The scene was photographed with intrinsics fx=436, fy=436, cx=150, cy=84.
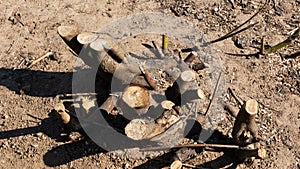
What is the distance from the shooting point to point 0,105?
10.8 ft

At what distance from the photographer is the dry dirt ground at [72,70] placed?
302 centimetres

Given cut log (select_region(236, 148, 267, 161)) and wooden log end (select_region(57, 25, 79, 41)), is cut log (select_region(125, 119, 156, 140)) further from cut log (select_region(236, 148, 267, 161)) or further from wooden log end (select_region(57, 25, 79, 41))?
wooden log end (select_region(57, 25, 79, 41))

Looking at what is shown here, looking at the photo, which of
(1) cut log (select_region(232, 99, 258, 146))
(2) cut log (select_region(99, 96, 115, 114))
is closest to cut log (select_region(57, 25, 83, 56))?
(2) cut log (select_region(99, 96, 115, 114))

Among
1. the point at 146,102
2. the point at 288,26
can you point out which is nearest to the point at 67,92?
the point at 146,102

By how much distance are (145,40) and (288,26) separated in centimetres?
123

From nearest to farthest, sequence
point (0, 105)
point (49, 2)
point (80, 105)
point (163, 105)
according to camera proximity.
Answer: point (163, 105), point (80, 105), point (0, 105), point (49, 2)

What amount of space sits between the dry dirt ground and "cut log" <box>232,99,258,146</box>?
10.4 inches

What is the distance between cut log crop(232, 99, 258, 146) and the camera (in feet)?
8.63

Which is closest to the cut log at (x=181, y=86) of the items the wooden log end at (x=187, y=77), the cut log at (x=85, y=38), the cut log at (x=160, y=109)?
the wooden log end at (x=187, y=77)

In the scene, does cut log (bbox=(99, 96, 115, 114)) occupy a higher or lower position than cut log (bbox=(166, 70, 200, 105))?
lower

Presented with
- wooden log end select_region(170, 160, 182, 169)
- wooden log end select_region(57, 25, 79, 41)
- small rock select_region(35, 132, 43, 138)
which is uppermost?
wooden log end select_region(57, 25, 79, 41)

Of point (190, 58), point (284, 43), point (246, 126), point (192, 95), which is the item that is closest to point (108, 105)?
point (192, 95)

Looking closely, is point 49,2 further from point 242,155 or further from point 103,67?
point 242,155

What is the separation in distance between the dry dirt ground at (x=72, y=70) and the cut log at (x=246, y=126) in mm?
264
